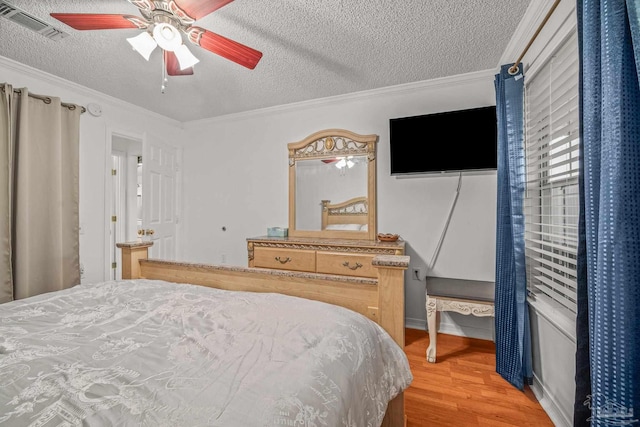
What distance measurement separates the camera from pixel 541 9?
171 cm

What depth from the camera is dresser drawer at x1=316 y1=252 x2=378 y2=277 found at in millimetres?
2600

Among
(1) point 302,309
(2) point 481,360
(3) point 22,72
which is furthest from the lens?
(3) point 22,72

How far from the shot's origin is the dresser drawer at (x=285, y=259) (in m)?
2.82

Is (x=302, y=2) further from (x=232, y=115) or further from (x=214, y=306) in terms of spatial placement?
(x=232, y=115)

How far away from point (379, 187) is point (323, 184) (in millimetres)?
647

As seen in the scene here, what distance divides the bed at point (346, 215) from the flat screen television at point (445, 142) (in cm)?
51

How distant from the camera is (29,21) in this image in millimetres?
1887

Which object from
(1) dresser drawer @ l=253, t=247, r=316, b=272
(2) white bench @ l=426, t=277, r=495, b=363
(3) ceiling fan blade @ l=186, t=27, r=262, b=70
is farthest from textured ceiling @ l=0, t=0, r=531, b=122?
(2) white bench @ l=426, t=277, r=495, b=363

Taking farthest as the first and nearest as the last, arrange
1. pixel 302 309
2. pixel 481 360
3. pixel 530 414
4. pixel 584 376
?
pixel 481 360
pixel 530 414
pixel 302 309
pixel 584 376

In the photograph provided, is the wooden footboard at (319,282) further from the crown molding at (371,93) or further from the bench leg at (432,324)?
the crown molding at (371,93)

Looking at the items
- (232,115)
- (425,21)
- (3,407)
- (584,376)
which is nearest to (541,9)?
(425,21)

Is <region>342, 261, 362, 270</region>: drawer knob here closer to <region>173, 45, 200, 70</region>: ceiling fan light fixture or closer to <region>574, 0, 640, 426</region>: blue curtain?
<region>574, 0, 640, 426</region>: blue curtain

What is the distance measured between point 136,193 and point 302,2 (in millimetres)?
4301

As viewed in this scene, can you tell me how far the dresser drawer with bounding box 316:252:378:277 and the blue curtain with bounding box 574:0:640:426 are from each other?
1.77 metres
